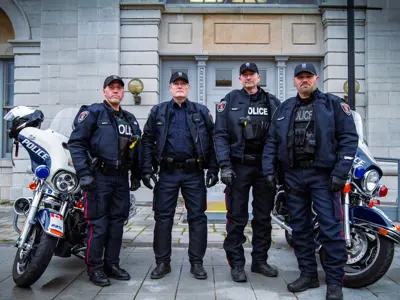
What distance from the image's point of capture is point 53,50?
356 inches

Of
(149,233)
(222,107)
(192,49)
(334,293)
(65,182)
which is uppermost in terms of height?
(192,49)

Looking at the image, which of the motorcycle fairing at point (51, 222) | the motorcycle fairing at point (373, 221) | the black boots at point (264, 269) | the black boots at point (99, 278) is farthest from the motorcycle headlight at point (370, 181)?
the motorcycle fairing at point (51, 222)

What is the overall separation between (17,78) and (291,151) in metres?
7.88

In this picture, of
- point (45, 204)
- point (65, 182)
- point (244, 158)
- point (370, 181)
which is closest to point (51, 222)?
point (45, 204)

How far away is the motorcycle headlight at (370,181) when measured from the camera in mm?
3609

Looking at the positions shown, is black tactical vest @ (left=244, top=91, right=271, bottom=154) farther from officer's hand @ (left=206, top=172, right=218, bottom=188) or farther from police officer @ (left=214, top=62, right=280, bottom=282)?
officer's hand @ (left=206, top=172, right=218, bottom=188)

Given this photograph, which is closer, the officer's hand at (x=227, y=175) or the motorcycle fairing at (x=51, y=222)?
the motorcycle fairing at (x=51, y=222)

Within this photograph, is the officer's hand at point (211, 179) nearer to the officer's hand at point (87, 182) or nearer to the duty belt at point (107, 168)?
the duty belt at point (107, 168)

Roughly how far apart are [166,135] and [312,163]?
1465 mm

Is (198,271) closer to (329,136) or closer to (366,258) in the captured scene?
(366,258)

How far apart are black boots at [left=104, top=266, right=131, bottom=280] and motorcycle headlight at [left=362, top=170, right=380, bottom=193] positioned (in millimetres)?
2416

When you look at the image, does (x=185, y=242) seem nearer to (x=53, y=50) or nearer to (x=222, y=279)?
(x=222, y=279)

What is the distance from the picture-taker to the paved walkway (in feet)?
11.2

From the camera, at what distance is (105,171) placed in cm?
379
